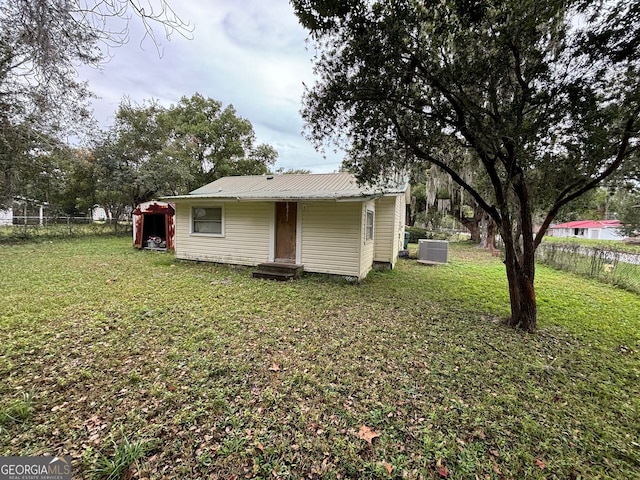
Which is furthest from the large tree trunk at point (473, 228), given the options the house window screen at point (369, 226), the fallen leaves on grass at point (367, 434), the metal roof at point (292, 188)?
the fallen leaves on grass at point (367, 434)

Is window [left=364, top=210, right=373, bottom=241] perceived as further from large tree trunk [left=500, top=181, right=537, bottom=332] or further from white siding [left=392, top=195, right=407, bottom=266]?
large tree trunk [left=500, top=181, right=537, bottom=332]

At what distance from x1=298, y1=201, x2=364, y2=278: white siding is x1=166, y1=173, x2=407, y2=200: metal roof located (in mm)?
404

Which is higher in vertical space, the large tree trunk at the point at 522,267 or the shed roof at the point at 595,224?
the shed roof at the point at 595,224

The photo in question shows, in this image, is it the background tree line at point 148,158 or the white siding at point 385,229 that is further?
the background tree line at point 148,158

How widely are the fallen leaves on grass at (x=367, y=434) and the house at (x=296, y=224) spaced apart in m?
4.75

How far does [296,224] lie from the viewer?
295 inches

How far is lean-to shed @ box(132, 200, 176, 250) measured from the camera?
11152mm

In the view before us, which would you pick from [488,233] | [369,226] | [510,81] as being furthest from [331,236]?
[488,233]

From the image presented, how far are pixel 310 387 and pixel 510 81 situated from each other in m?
4.84

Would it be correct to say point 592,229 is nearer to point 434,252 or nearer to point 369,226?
point 434,252

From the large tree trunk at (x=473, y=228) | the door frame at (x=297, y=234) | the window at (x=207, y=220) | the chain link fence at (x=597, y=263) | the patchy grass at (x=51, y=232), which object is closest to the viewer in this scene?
the door frame at (x=297, y=234)

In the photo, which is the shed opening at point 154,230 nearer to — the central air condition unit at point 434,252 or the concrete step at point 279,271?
the concrete step at point 279,271

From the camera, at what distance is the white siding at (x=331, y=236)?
6.87 metres

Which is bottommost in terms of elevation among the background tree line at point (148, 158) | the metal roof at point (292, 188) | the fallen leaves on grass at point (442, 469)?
the fallen leaves on grass at point (442, 469)
